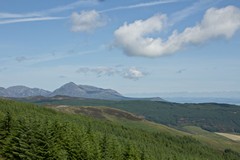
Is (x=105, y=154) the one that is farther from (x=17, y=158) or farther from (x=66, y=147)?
(x=17, y=158)

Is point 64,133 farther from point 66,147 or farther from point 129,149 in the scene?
point 129,149

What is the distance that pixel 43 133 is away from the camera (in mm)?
73062

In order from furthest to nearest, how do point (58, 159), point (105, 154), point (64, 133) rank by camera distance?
point (105, 154), point (64, 133), point (58, 159)

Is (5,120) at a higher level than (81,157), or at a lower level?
higher

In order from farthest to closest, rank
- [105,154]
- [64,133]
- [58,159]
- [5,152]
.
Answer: [105,154], [64,133], [5,152], [58,159]

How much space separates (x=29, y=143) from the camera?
73.8 meters

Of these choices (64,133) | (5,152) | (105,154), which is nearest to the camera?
(5,152)

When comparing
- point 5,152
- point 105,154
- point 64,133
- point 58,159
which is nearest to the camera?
point 58,159

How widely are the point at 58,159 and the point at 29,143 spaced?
24.5 feet

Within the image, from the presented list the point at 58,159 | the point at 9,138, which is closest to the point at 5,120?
the point at 9,138

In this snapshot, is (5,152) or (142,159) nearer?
(5,152)

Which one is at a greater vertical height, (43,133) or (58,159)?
(43,133)

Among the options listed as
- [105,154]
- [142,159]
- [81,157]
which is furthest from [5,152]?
[142,159]

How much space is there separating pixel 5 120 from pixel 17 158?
12840 mm
